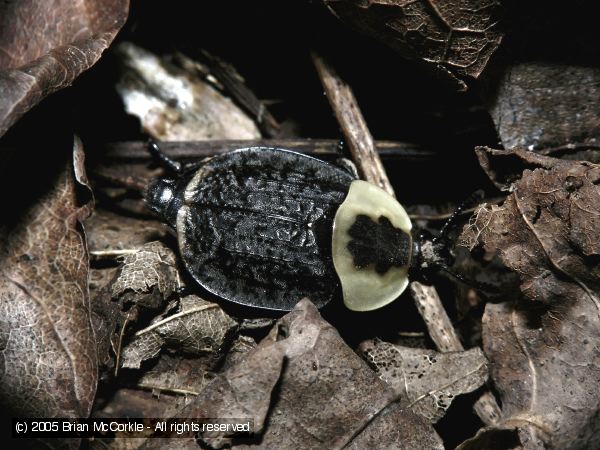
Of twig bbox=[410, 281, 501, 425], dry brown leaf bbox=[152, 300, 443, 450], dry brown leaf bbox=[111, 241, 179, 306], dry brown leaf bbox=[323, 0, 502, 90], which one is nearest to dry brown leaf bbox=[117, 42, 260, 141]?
dry brown leaf bbox=[111, 241, 179, 306]

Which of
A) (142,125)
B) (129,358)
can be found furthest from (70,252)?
(142,125)

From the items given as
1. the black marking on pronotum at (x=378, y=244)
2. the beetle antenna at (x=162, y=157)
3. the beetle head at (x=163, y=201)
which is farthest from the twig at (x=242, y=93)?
the black marking on pronotum at (x=378, y=244)

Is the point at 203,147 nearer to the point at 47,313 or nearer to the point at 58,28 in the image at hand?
the point at 58,28

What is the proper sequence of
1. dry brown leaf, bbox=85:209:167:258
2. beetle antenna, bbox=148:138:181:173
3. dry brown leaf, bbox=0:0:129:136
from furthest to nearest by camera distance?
beetle antenna, bbox=148:138:181:173 < dry brown leaf, bbox=85:209:167:258 < dry brown leaf, bbox=0:0:129:136

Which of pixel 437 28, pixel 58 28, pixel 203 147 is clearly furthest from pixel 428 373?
pixel 58 28

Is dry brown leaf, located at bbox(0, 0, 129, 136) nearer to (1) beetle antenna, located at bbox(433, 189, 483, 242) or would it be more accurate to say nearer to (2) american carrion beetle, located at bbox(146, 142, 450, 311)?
(2) american carrion beetle, located at bbox(146, 142, 450, 311)
